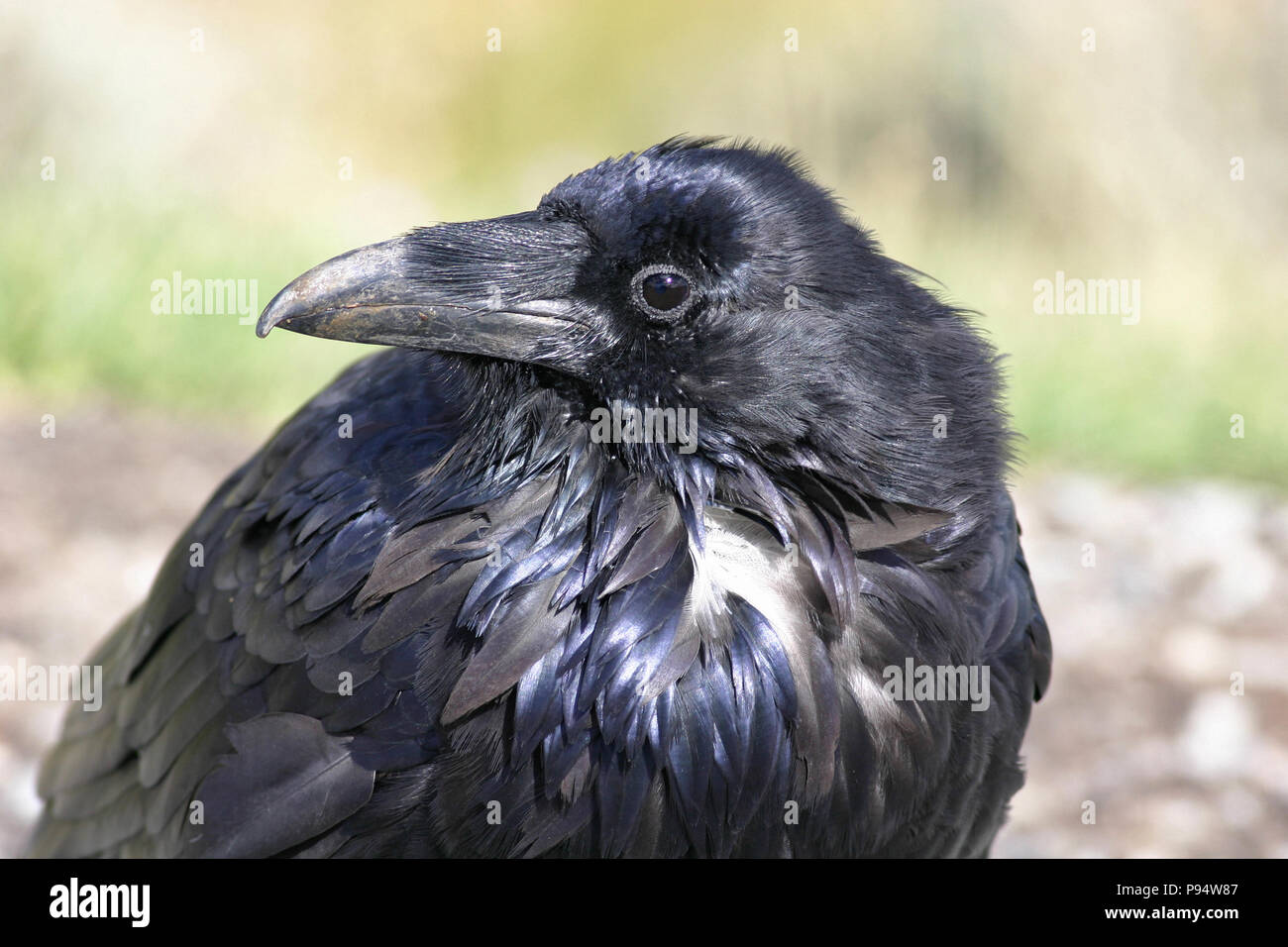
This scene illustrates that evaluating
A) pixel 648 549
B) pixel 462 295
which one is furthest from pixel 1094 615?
pixel 462 295

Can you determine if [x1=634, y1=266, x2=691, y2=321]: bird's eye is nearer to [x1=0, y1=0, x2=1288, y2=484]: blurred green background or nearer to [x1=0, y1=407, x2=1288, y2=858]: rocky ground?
[x1=0, y1=407, x2=1288, y2=858]: rocky ground

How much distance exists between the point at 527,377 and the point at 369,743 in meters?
0.83

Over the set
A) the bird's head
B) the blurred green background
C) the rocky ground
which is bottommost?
the rocky ground

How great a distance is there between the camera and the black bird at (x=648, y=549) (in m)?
2.78

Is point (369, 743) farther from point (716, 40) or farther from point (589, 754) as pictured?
point (716, 40)

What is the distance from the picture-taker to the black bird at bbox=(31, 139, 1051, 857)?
278 cm

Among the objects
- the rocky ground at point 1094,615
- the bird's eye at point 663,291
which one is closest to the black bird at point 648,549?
the bird's eye at point 663,291

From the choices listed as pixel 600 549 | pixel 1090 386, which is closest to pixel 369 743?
pixel 600 549

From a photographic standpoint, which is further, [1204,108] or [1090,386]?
[1204,108]

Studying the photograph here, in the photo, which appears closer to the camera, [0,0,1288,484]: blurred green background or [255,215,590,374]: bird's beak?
[255,215,590,374]: bird's beak

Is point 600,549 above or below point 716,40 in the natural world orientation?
below

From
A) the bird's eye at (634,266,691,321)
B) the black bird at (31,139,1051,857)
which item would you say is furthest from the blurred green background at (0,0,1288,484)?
the bird's eye at (634,266,691,321)

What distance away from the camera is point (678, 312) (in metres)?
2.77

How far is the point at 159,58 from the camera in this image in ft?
30.8
